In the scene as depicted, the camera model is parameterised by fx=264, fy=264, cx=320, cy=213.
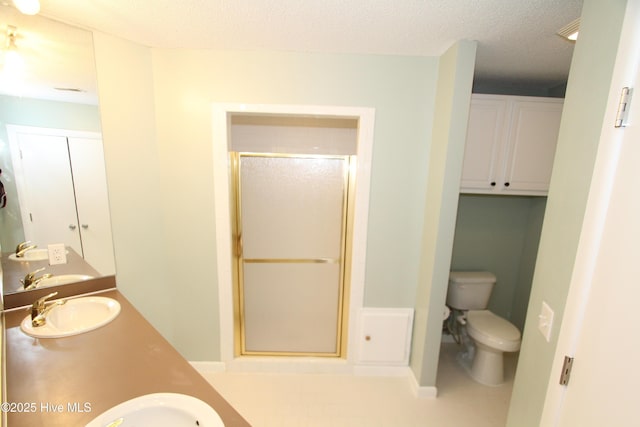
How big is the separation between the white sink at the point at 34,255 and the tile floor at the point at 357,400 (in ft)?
4.52

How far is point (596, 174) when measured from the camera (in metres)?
0.78

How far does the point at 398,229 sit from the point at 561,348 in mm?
1120

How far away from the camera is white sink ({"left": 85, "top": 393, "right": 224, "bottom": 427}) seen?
0.81m

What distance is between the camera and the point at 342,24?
4.48ft

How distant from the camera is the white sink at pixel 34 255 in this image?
53.2 inches

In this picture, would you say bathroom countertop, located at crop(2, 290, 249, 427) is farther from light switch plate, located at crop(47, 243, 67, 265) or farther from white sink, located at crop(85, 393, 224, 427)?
light switch plate, located at crop(47, 243, 67, 265)

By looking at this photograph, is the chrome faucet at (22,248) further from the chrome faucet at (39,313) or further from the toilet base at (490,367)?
the toilet base at (490,367)

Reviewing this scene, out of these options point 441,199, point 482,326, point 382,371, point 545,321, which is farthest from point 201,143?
point 482,326

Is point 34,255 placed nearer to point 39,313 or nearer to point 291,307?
point 39,313

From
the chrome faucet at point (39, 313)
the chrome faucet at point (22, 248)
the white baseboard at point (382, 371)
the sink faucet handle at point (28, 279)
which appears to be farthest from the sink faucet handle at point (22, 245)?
the white baseboard at point (382, 371)

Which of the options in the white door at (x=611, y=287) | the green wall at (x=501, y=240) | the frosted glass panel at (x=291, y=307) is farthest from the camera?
the green wall at (x=501, y=240)

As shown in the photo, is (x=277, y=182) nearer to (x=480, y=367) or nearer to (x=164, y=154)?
(x=164, y=154)

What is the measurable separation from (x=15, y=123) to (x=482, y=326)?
3148 mm

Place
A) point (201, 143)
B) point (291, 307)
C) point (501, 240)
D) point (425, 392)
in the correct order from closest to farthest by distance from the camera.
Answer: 1. point (201, 143)
2. point (425, 392)
3. point (291, 307)
4. point (501, 240)
